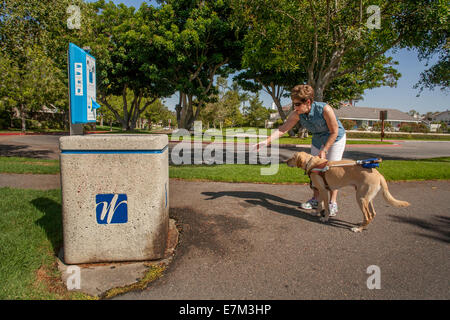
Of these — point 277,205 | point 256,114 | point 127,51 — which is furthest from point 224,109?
point 277,205

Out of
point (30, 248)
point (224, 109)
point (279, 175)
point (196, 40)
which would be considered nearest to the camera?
point (30, 248)

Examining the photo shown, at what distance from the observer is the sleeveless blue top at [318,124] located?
12.7 feet

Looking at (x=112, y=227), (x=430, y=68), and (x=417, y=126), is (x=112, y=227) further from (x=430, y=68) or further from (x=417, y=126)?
(x=417, y=126)

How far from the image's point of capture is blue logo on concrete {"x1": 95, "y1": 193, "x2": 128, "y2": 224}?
106 inches

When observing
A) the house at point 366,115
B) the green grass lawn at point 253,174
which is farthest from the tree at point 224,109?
the green grass lawn at point 253,174

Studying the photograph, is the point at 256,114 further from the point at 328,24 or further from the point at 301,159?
the point at 301,159

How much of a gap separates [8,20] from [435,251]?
37.5ft

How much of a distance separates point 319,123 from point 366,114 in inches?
2882

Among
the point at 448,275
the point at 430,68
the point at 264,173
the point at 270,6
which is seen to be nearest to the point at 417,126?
the point at 430,68

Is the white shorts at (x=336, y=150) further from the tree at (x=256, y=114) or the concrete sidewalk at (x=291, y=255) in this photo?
the tree at (x=256, y=114)

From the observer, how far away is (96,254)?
275 cm

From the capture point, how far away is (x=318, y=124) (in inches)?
156

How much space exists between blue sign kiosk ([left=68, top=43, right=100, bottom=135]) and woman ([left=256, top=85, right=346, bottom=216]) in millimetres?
2544

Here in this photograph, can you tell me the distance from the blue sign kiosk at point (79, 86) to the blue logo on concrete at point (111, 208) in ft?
4.03
